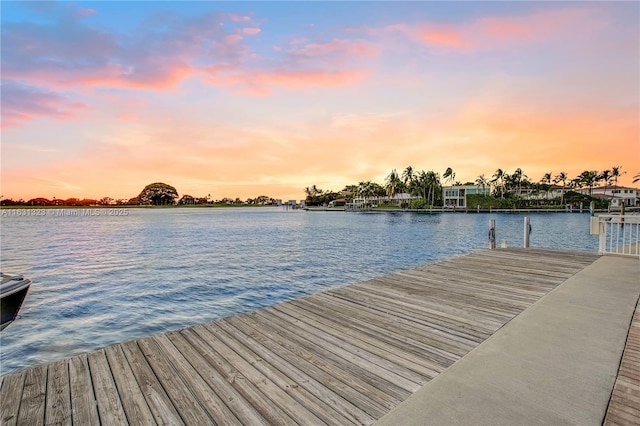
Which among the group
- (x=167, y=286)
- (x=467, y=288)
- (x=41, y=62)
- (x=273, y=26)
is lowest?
(x=167, y=286)

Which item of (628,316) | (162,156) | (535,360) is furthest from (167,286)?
(162,156)

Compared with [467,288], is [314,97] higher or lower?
higher

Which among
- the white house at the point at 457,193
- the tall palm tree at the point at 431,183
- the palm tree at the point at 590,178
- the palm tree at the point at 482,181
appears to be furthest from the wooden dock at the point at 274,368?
the palm tree at the point at 590,178

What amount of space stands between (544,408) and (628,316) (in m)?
3.21

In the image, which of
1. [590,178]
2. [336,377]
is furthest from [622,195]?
[336,377]

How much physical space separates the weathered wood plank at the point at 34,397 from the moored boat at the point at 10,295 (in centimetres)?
234

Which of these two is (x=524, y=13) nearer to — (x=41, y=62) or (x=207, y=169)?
(x=41, y=62)

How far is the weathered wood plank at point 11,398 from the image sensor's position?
7.19ft

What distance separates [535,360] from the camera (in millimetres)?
2918

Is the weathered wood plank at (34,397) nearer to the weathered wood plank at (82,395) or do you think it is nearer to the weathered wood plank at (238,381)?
the weathered wood plank at (82,395)

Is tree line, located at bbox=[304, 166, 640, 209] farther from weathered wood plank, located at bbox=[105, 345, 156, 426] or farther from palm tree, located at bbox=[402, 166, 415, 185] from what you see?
weathered wood plank, located at bbox=[105, 345, 156, 426]

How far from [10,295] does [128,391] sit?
355cm

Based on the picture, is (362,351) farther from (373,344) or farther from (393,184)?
(393,184)

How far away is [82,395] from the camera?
2459 mm
